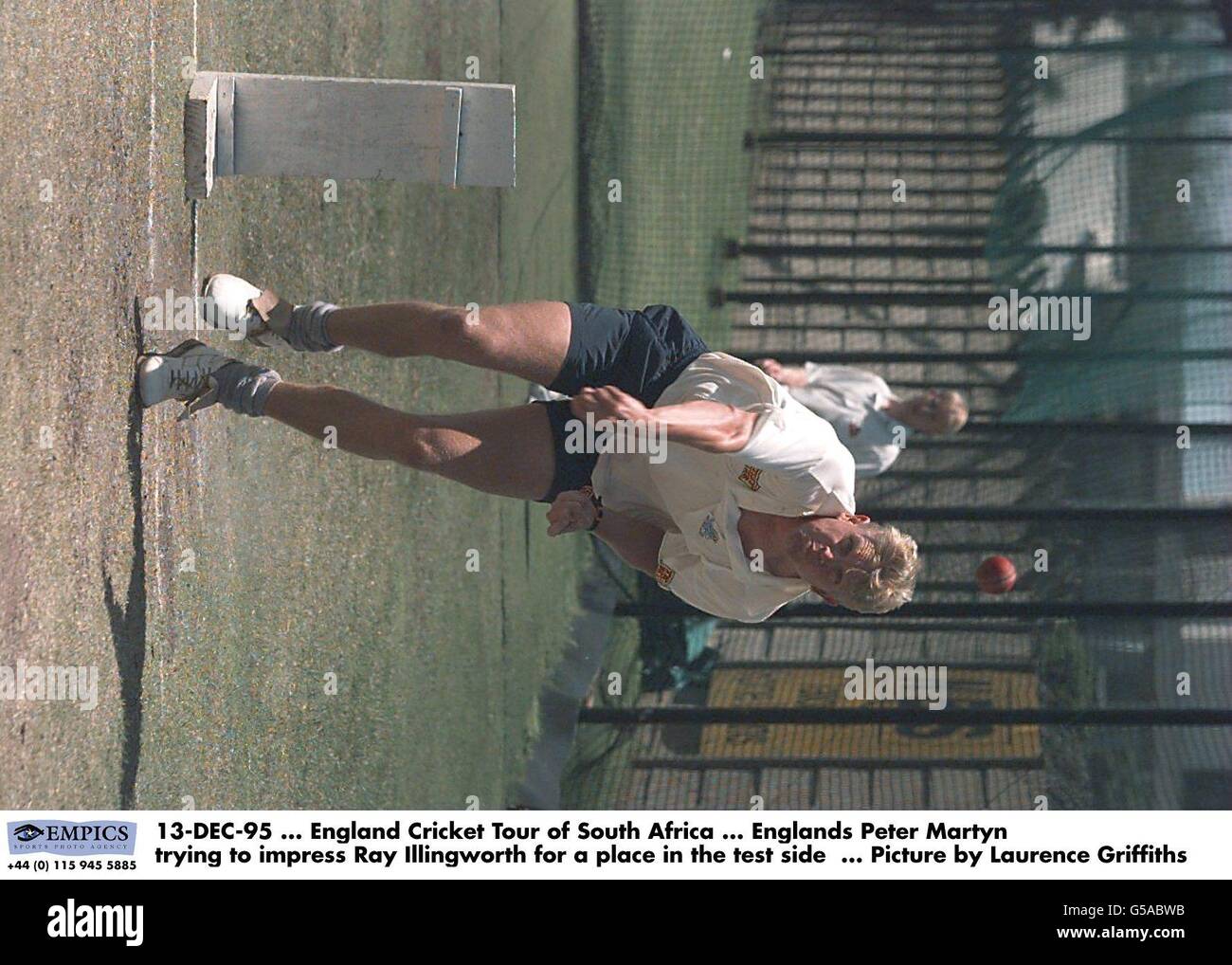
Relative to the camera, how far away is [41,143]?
3.49 metres

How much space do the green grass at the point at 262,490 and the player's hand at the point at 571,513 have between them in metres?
1.21

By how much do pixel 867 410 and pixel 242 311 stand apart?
325 cm

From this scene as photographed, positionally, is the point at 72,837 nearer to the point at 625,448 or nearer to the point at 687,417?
the point at 625,448

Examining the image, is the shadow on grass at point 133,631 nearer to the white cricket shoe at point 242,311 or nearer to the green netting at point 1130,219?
the white cricket shoe at point 242,311

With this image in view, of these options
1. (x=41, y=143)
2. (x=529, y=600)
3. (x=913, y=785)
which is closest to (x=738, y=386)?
(x=41, y=143)

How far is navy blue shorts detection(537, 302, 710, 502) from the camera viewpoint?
3.79m

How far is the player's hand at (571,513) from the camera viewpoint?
379cm

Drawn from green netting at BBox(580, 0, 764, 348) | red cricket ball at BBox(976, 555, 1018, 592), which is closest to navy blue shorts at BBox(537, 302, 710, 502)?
red cricket ball at BBox(976, 555, 1018, 592)

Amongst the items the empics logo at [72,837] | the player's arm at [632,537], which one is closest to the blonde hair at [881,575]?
the player's arm at [632,537]

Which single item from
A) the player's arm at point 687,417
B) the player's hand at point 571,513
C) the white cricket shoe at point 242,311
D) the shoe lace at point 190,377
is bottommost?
Result: the player's hand at point 571,513

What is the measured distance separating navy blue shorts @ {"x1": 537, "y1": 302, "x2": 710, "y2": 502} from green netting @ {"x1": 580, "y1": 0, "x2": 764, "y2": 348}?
4.40 metres

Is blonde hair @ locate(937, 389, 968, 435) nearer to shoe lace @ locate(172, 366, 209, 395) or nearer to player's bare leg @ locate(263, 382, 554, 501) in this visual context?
player's bare leg @ locate(263, 382, 554, 501)

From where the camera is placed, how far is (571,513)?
3812 millimetres

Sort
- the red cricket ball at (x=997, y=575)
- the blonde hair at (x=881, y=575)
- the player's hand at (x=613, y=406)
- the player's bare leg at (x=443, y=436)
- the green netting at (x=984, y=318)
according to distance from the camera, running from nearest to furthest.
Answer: the player's hand at (x=613, y=406) < the blonde hair at (x=881, y=575) < the player's bare leg at (x=443, y=436) < the green netting at (x=984, y=318) < the red cricket ball at (x=997, y=575)
